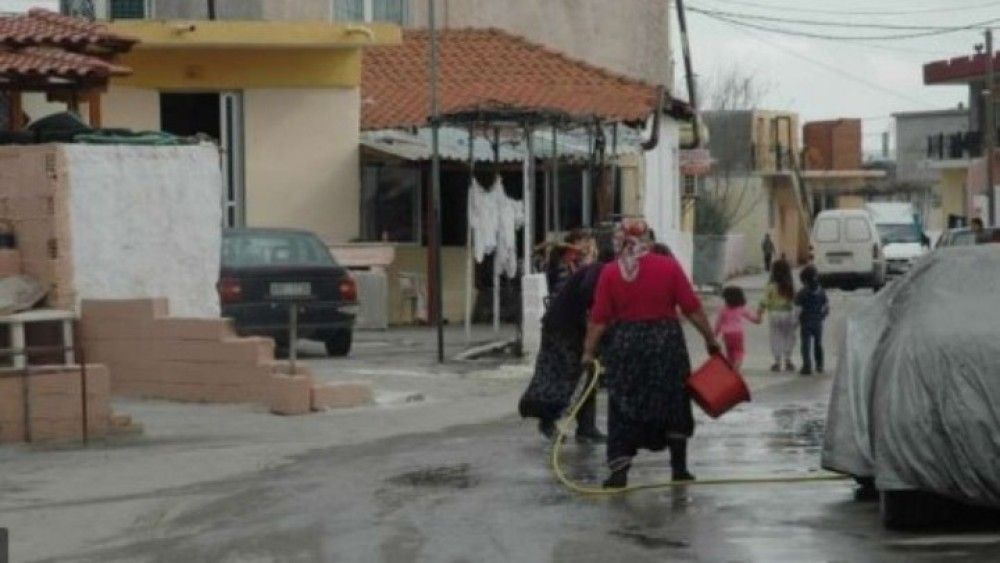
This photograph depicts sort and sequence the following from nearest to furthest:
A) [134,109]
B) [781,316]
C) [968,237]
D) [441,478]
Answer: [441,478] → [781,316] → [134,109] → [968,237]

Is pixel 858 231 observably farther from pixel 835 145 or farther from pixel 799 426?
pixel 835 145

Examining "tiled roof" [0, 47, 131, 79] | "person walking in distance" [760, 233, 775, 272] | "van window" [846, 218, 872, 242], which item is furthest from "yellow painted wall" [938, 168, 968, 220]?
"tiled roof" [0, 47, 131, 79]

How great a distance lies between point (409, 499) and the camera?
13383mm

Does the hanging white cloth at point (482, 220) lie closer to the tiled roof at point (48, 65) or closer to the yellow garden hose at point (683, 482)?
the tiled roof at point (48, 65)

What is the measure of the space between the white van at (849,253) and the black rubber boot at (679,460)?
36.7 metres

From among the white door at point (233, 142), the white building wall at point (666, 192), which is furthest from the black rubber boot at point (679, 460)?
the white building wall at point (666, 192)

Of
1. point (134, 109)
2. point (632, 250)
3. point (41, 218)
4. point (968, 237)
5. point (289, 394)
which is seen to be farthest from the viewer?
point (968, 237)

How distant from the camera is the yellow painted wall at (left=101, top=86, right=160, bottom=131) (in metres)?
32.0

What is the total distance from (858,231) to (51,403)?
116 ft

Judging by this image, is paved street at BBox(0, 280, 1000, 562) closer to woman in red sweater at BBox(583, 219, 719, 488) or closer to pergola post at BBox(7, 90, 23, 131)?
woman in red sweater at BBox(583, 219, 719, 488)

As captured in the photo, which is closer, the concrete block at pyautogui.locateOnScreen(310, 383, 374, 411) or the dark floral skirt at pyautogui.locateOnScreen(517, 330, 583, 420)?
the dark floral skirt at pyautogui.locateOnScreen(517, 330, 583, 420)

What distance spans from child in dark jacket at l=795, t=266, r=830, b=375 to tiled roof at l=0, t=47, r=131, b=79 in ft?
27.6

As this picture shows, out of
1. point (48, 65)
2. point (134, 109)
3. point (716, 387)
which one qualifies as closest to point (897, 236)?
point (134, 109)

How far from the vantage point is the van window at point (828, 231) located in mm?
50531
